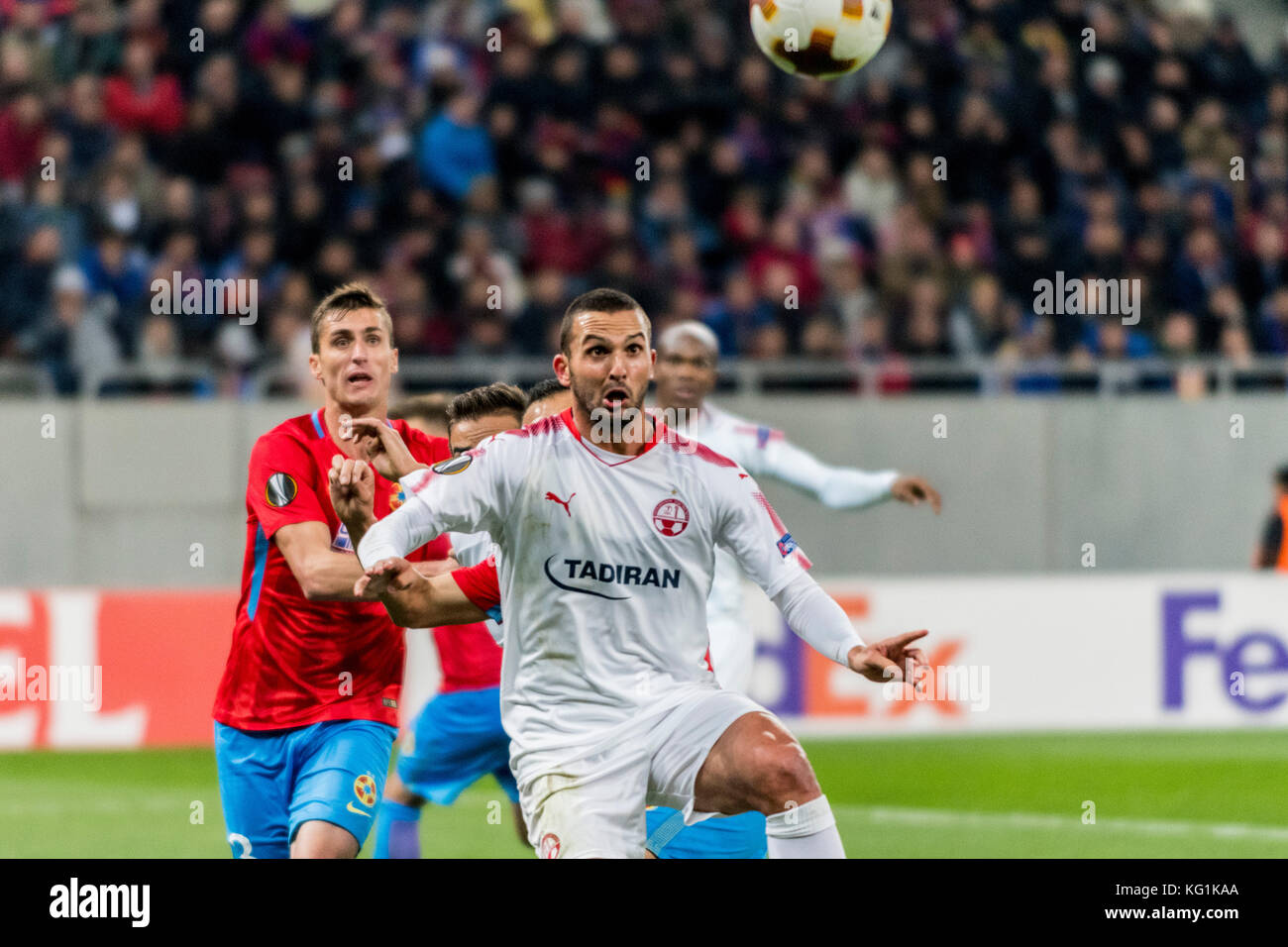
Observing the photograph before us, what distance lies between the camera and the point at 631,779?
5.19 meters

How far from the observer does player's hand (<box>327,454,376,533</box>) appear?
5102mm

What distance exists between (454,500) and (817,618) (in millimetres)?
1068

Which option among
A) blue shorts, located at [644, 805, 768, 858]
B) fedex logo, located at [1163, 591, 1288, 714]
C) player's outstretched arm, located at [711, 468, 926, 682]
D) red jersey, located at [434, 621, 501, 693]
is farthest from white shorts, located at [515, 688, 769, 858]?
fedex logo, located at [1163, 591, 1288, 714]

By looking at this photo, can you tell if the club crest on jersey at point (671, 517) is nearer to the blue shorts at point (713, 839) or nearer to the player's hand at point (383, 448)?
the player's hand at point (383, 448)

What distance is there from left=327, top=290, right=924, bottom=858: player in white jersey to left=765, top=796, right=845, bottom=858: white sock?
69 mm

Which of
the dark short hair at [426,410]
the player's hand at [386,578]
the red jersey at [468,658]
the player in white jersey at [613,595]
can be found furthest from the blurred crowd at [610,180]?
the player's hand at [386,578]

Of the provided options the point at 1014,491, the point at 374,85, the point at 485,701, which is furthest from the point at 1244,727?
the point at 374,85

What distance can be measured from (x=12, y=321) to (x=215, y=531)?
2.15 m

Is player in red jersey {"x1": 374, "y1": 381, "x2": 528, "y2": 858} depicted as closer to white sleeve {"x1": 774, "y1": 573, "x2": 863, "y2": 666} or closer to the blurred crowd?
white sleeve {"x1": 774, "y1": 573, "x2": 863, "y2": 666}

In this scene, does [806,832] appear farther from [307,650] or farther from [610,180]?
[610,180]

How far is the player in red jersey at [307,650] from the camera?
5.68 m

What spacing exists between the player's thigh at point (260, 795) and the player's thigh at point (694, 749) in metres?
1.23

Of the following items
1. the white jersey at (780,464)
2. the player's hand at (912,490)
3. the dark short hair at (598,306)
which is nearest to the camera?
the dark short hair at (598,306)

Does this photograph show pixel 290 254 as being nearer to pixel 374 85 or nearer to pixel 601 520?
pixel 374 85
